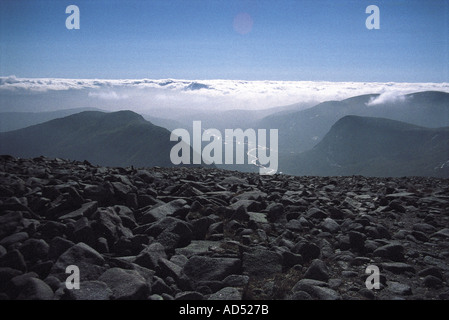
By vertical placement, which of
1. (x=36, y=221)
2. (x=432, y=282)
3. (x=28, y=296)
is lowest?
(x=432, y=282)

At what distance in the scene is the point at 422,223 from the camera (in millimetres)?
12758

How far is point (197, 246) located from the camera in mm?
9492

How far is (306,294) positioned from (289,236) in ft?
11.4

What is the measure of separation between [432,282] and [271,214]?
5690mm

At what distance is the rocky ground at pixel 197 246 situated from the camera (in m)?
7.08

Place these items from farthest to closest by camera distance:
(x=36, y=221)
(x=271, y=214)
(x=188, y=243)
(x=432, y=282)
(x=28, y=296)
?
1. (x=271, y=214)
2. (x=188, y=243)
3. (x=36, y=221)
4. (x=432, y=282)
5. (x=28, y=296)

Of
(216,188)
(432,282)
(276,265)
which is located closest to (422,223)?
(432,282)

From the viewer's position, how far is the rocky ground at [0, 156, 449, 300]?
7.08 meters
